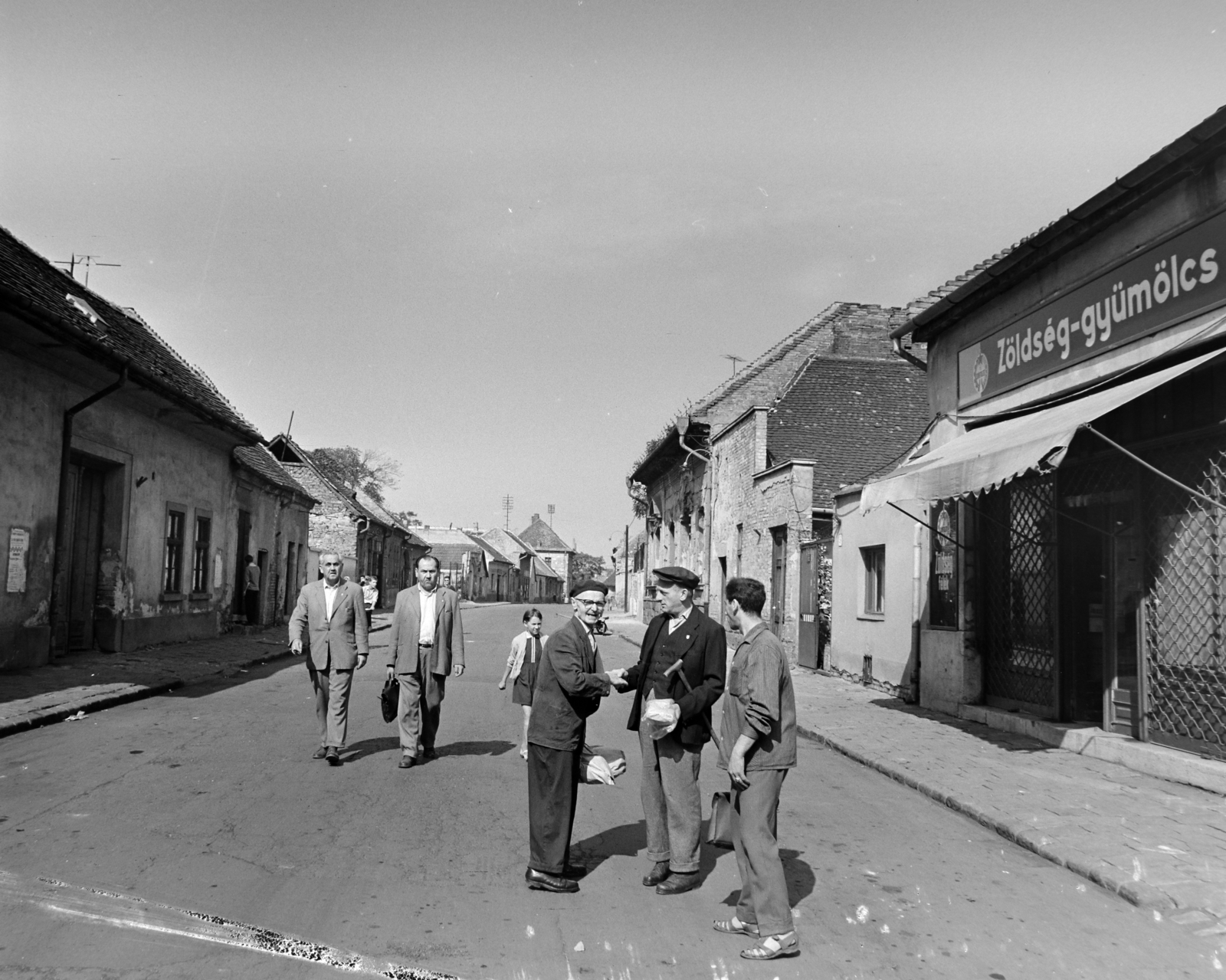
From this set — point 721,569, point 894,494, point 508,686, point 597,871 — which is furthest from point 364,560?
point 597,871

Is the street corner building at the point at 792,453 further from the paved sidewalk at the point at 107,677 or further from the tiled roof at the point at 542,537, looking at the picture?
the tiled roof at the point at 542,537

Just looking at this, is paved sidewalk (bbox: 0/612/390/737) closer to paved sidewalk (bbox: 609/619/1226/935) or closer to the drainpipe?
the drainpipe

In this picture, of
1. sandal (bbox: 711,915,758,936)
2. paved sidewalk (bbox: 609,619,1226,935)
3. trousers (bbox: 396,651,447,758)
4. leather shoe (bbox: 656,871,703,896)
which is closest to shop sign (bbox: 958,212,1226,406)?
paved sidewalk (bbox: 609,619,1226,935)

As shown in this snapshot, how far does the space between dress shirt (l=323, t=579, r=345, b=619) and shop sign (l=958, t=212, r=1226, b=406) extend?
7205 mm

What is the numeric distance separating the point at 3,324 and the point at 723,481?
18.3m

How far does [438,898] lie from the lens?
4.68m

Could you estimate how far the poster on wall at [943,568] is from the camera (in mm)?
12062

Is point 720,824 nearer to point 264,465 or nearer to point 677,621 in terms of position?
point 677,621

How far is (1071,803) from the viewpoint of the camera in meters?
7.09

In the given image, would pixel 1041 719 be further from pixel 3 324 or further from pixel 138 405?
pixel 138 405

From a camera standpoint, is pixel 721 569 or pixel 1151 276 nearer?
pixel 1151 276

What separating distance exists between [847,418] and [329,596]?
18.9 m

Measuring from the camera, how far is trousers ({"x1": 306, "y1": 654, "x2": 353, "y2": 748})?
26.4ft

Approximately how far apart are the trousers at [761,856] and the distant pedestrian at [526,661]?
3566mm
